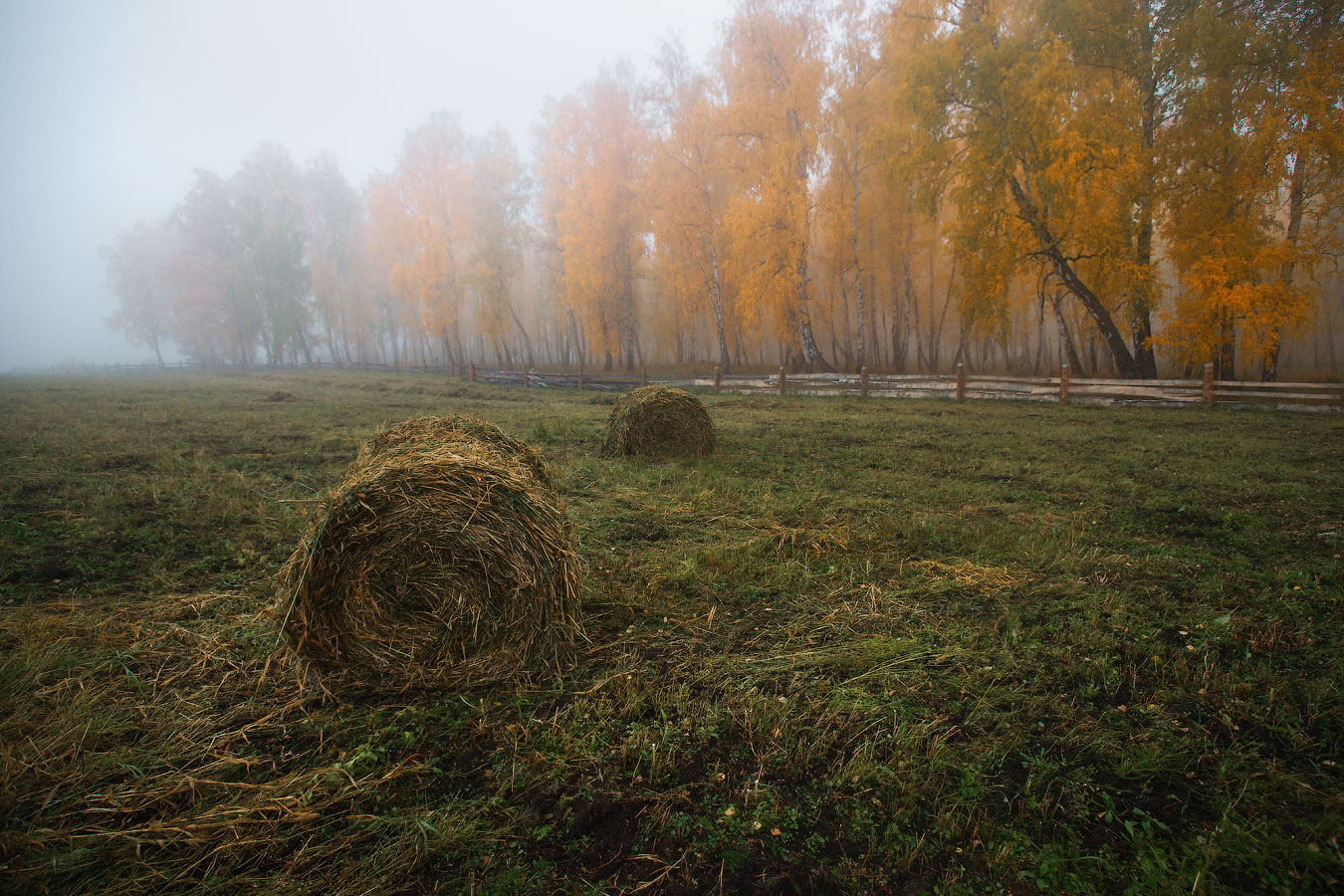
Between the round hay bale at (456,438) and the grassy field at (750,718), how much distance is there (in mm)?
978

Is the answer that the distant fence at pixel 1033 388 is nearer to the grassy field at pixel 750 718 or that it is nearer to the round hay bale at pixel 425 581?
the grassy field at pixel 750 718

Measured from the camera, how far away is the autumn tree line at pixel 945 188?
47.5 ft

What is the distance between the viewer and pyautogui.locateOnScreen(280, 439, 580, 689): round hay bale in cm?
329

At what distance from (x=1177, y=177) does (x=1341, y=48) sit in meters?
3.42

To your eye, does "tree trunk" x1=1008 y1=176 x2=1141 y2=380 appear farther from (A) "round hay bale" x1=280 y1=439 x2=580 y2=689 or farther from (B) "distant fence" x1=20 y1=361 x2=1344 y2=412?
(A) "round hay bale" x1=280 y1=439 x2=580 y2=689

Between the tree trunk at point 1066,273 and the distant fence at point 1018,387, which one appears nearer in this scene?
the distant fence at point 1018,387

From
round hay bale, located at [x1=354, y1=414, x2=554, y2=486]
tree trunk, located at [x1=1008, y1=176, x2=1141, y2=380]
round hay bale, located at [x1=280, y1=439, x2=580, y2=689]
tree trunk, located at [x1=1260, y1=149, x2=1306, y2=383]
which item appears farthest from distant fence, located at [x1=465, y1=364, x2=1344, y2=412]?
round hay bale, located at [x1=280, y1=439, x2=580, y2=689]

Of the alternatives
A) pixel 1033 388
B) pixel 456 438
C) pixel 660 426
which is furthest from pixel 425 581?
pixel 1033 388

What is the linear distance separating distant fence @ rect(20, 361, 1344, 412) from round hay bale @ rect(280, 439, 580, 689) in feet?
45.0

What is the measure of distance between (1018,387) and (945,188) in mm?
8697

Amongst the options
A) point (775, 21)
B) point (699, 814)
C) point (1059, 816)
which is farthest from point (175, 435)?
point (775, 21)

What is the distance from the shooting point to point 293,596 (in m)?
3.26

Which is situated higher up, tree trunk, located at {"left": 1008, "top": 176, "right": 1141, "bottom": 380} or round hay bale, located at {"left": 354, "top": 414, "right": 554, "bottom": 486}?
tree trunk, located at {"left": 1008, "top": 176, "right": 1141, "bottom": 380}

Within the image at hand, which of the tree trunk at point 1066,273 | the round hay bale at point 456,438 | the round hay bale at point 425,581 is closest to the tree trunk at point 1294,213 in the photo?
the tree trunk at point 1066,273
